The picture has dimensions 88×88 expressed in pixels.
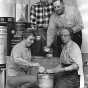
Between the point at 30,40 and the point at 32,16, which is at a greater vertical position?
the point at 32,16

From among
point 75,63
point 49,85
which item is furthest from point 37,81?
point 75,63

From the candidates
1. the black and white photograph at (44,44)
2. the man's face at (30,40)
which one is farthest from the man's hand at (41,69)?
the man's face at (30,40)

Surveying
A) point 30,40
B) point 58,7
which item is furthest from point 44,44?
point 58,7

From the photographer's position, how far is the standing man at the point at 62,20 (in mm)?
1257

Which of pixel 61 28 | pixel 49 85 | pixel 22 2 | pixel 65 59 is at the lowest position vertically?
pixel 49 85

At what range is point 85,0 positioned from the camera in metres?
1.28

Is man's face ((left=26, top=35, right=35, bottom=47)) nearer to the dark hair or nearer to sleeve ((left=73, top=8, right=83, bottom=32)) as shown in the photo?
the dark hair

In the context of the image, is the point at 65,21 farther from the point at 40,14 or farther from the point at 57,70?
the point at 57,70

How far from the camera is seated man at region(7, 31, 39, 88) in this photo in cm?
125

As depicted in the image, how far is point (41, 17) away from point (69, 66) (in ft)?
0.81

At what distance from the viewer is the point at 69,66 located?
1232mm

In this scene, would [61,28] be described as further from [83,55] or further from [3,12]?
[3,12]

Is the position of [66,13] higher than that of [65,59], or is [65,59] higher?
[66,13]

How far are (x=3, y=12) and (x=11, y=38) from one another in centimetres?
12
